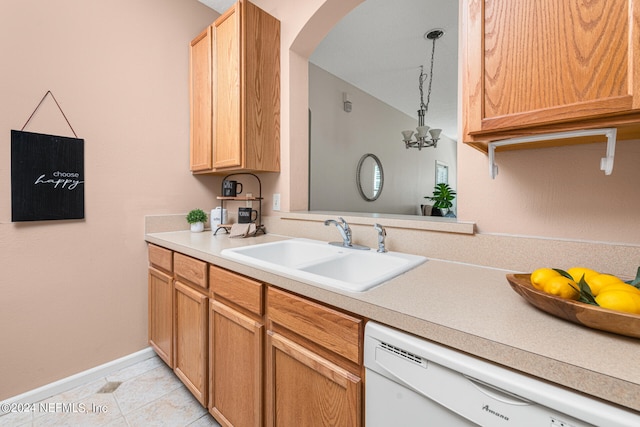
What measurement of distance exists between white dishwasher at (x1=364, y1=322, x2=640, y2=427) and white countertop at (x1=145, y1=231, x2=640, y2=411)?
0.02 metres

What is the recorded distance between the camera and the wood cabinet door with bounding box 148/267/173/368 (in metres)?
1.68

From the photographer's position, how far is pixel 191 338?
1.49 meters

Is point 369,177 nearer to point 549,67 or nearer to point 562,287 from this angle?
point 549,67

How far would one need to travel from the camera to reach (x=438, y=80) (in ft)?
12.4

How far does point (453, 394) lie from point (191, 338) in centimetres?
135

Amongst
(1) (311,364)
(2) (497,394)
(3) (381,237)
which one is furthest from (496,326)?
(3) (381,237)

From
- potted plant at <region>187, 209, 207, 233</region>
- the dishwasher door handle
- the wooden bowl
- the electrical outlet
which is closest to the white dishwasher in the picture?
the dishwasher door handle

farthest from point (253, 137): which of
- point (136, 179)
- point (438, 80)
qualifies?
point (438, 80)

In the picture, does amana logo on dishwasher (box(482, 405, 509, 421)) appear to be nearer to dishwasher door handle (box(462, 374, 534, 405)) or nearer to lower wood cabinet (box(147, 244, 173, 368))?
dishwasher door handle (box(462, 374, 534, 405))

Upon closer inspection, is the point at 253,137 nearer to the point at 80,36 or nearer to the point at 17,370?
the point at 80,36

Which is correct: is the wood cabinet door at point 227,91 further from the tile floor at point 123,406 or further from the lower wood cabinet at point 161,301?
the tile floor at point 123,406

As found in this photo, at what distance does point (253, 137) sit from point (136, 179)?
865mm

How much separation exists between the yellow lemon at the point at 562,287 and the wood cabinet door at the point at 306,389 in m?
0.53

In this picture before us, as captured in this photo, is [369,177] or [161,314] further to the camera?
[369,177]
